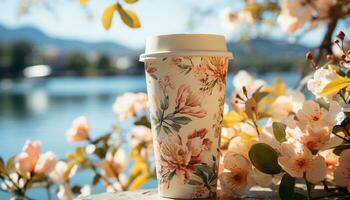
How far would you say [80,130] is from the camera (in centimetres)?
66

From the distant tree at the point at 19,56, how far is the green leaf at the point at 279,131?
610 inches

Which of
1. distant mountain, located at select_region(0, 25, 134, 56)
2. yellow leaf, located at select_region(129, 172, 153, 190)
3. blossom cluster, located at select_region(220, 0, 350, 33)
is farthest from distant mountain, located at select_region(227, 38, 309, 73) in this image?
distant mountain, located at select_region(0, 25, 134, 56)

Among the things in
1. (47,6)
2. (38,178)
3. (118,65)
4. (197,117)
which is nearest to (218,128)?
(197,117)

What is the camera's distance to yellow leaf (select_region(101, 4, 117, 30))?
508 mm

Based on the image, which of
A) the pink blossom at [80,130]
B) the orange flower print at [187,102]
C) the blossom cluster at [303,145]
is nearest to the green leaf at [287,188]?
the blossom cluster at [303,145]

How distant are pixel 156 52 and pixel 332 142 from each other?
0.62 feet

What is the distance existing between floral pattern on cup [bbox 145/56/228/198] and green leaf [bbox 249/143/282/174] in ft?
0.17

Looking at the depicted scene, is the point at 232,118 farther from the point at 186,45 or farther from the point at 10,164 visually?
the point at 10,164

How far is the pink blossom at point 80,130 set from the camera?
66 cm

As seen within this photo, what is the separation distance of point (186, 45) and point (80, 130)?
0.85 feet

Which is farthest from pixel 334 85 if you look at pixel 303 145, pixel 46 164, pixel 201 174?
pixel 46 164

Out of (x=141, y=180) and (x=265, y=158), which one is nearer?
(x=265, y=158)

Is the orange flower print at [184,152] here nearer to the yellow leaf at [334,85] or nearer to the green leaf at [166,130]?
the green leaf at [166,130]

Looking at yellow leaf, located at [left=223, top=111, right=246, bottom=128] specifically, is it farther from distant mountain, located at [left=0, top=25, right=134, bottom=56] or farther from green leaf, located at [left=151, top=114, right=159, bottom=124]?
distant mountain, located at [left=0, top=25, right=134, bottom=56]
